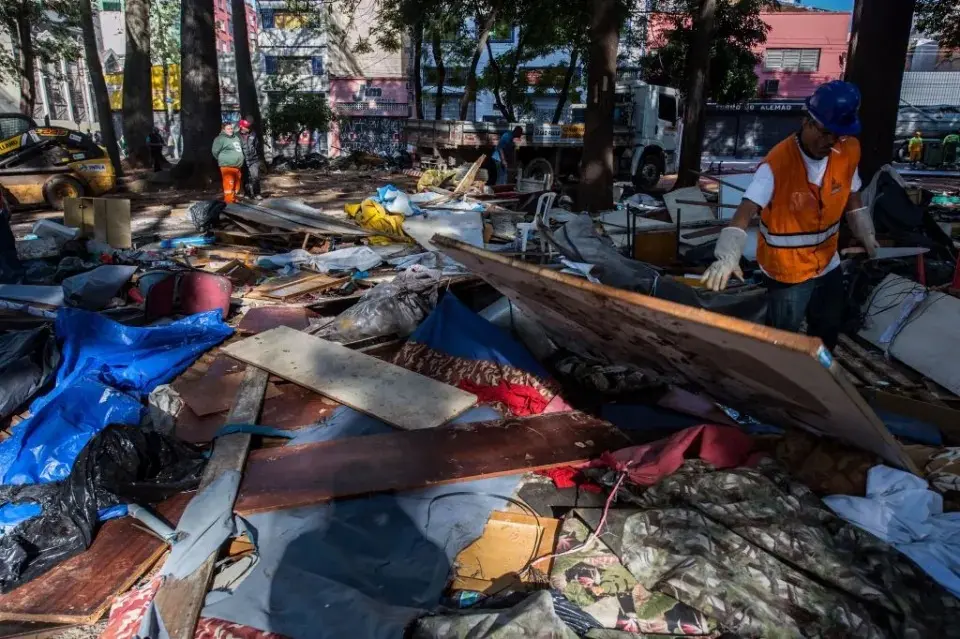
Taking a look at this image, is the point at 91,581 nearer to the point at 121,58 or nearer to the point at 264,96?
the point at 264,96

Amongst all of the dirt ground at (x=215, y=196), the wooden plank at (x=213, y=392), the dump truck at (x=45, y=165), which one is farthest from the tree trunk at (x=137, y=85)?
the wooden plank at (x=213, y=392)

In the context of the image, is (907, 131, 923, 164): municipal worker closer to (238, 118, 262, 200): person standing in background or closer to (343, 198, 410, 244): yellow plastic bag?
(343, 198, 410, 244): yellow plastic bag

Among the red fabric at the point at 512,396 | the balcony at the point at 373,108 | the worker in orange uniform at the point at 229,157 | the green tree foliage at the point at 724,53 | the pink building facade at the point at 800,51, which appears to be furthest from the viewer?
the balcony at the point at 373,108

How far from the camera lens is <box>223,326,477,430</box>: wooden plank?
3.35 m

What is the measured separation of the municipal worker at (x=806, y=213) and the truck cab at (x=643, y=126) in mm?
13517

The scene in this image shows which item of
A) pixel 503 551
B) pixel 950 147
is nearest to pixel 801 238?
pixel 503 551

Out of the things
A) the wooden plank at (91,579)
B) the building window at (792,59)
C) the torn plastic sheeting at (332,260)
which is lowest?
the wooden plank at (91,579)

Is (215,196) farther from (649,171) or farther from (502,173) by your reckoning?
(649,171)

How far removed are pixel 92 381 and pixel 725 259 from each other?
349 cm

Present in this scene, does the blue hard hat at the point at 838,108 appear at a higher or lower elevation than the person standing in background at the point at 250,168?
higher

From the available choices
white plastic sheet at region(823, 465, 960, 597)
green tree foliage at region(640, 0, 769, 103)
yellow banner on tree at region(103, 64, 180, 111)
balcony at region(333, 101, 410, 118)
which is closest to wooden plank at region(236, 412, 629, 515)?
white plastic sheet at region(823, 465, 960, 597)

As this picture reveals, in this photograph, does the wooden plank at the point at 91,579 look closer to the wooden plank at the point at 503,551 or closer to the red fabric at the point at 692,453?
the wooden plank at the point at 503,551

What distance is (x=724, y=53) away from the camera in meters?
21.9

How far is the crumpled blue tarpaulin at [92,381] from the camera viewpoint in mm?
2945
